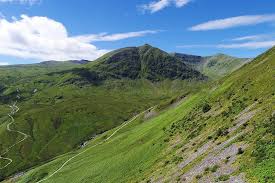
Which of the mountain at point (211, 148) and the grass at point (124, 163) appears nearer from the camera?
the mountain at point (211, 148)

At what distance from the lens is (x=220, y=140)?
57750 mm

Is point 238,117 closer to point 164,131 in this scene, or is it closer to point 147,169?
point 147,169

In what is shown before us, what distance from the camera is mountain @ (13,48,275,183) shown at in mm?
42531

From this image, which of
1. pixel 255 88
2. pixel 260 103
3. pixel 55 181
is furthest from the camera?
pixel 55 181

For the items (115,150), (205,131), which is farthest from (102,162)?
(205,131)

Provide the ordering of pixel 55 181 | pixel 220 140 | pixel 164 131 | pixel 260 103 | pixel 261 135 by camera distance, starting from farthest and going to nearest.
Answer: pixel 55 181
pixel 164 131
pixel 260 103
pixel 220 140
pixel 261 135

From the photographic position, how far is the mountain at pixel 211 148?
42531 millimetres

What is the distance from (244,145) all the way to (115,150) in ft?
205

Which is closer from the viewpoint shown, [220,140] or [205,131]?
[220,140]

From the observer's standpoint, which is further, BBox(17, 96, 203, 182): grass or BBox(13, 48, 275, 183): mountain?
BBox(17, 96, 203, 182): grass

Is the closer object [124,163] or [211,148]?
[211,148]

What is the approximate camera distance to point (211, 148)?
56219 mm

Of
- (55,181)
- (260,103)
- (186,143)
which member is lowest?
(55,181)

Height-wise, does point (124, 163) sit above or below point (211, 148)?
below
